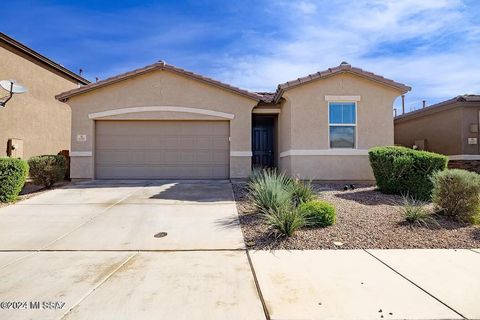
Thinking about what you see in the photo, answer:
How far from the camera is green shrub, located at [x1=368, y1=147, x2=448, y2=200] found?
9562mm

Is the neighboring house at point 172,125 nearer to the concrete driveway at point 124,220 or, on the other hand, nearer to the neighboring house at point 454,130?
the concrete driveway at point 124,220

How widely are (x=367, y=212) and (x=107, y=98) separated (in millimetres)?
10340

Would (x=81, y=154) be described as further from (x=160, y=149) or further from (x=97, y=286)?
(x=97, y=286)

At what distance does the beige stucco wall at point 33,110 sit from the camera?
14.3 m

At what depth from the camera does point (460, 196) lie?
7516mm

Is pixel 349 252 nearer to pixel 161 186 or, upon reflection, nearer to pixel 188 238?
pixel 188 238

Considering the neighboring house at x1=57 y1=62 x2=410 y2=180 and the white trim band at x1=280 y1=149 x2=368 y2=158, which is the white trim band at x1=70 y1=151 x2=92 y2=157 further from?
the white trim band at x1=280 y1=149 x2=368 y2=158

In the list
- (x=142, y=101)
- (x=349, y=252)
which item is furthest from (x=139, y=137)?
(x=349, y=252)

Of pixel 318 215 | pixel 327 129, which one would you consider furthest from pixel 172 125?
pixel 318 215

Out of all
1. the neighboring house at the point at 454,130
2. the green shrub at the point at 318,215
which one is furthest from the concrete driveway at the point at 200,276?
the neighboring house at the point at 454,130

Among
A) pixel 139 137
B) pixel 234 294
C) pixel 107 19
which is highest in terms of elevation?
pixel 107 19

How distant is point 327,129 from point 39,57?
13.5m

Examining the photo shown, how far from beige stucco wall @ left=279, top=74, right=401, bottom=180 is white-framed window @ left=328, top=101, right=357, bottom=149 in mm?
183

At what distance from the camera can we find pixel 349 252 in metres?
5.81
